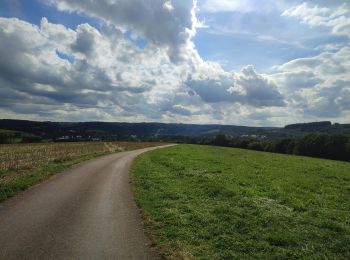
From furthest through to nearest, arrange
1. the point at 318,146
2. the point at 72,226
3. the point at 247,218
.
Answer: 1. the point at 318,146
2. the point at 247,218
3. the point at 72,226

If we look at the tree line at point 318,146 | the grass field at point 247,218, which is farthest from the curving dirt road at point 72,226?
the tree line at point 318,146

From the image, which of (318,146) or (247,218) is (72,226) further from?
(318,146)

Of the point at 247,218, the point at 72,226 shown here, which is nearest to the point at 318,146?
the point at 247,218

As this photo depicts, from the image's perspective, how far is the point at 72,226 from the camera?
11156 mm

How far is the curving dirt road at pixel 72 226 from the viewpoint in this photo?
8.80m

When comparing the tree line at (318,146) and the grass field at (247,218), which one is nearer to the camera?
the grass field at (247,218)

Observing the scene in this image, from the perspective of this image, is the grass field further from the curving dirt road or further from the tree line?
the tree line

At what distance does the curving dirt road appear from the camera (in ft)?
28.9

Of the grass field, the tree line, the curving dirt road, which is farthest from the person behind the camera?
the tree line

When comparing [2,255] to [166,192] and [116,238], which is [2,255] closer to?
[116,238]

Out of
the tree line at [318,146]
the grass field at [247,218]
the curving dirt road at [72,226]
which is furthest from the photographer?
the tree line at [318,146]

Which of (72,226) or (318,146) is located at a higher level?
(72,226)

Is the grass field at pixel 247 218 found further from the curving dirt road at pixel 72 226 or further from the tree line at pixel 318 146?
the tree line at pixel 318 146

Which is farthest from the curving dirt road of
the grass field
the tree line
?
the tree line
